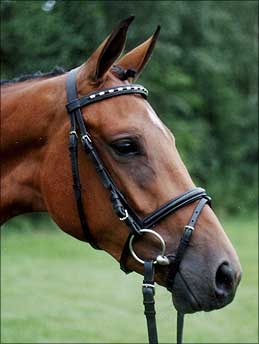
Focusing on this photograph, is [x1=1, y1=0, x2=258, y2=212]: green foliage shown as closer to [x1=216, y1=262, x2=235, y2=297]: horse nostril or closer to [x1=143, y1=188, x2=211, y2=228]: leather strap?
[x1=143, y1=188, x2=211, y2=228]: leather strap

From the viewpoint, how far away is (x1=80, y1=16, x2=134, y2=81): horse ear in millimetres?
3439

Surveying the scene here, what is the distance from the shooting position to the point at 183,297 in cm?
334

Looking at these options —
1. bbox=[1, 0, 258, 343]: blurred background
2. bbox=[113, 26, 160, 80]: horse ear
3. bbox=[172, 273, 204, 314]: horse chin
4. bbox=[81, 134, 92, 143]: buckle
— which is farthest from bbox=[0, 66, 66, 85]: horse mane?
bbox=[1, 0, 258, 343]: blurred background

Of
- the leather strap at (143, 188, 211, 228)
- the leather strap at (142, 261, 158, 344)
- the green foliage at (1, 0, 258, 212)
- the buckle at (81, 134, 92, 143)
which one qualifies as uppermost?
the buckle at (81, 134, 92, 143)

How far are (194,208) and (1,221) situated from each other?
118 cm

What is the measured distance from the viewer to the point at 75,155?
358 centimetres

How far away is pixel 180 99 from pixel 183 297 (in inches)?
746

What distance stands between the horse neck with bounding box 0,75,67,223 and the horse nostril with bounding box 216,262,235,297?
110 centimetres

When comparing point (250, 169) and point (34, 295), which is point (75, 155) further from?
point (250, 169)

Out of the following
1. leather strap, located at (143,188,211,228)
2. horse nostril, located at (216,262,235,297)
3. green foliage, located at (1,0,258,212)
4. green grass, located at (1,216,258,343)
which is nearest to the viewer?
horse nostril, located at (216,262,235,297)

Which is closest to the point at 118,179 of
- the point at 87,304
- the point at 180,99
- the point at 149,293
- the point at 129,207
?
the point at 129,207

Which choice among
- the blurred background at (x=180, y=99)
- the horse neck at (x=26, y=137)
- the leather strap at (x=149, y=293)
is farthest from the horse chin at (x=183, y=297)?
the blurred background at (x=180, y=99)

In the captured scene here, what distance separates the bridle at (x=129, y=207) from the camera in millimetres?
3348

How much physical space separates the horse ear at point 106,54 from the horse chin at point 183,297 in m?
1.08
